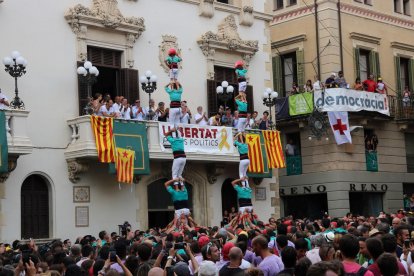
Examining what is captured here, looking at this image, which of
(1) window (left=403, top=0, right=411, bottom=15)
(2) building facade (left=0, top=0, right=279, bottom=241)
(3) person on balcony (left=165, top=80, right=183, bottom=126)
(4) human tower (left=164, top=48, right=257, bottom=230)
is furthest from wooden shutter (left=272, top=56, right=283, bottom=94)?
(3) person on balcony (left=165, top=80, right=183, bottom=126)

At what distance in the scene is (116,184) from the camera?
25078mm

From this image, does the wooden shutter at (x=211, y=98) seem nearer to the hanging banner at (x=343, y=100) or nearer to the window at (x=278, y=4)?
the hanging banner at (x=343, y=100)

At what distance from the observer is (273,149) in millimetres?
28828

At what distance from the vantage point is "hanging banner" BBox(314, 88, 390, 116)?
3061cm

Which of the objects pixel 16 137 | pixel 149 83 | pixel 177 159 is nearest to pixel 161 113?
pixel 149 83

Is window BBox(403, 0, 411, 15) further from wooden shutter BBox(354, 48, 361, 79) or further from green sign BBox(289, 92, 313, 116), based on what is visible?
green sign BBox(289, 92, 313, 116)

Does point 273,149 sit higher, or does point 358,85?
point 358,85

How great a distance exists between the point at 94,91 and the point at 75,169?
2.99 metres

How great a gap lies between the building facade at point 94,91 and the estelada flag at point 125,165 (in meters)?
0.76

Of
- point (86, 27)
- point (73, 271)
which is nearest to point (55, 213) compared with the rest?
point (86, 27)

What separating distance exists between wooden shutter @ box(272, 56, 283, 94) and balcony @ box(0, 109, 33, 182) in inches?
574

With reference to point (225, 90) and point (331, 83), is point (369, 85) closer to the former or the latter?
point (331, 83)

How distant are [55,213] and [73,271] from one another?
49.4 ft

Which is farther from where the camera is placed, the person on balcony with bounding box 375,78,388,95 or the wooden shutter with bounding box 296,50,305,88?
the wooden shutter with bounding box 296,50,305,88
